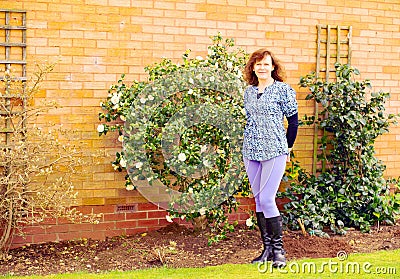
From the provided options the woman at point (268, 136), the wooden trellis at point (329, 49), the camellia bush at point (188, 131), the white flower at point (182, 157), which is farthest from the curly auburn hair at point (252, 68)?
the wooden trellis at point (329, 49)

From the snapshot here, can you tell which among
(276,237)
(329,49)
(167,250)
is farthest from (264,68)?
(329,49)

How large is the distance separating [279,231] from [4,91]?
2.69 m

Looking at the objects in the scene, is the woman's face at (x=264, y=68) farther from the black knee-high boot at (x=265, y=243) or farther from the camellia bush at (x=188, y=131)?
the black knee-high boot at (x=265, y=243)

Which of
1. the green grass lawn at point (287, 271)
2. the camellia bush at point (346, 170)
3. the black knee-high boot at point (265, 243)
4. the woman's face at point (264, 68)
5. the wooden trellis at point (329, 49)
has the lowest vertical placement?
the green grass lawn at point (287, 271)

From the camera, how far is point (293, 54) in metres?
6.30

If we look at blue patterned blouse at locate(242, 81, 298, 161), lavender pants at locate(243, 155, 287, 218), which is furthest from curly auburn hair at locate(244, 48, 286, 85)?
lavender pants at locate(243, 155, 287, 218)

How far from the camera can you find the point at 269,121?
4.66 metres

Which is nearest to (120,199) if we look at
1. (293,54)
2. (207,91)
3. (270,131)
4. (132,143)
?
(132,143)

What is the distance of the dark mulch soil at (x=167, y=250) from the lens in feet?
16.1

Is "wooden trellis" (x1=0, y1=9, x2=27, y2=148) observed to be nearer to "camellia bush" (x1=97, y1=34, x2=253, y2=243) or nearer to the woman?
"camellia bush" (x1=97, y1=34, x2=253, y2=243)

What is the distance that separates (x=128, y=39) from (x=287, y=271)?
8.65 feet

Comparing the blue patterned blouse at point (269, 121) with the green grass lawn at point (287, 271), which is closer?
the green grass lawn at point (287, 271)

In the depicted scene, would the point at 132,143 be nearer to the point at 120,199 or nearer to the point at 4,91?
the point at 120,199

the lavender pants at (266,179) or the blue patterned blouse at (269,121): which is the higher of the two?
the blue patterned blouse at (269,121)
